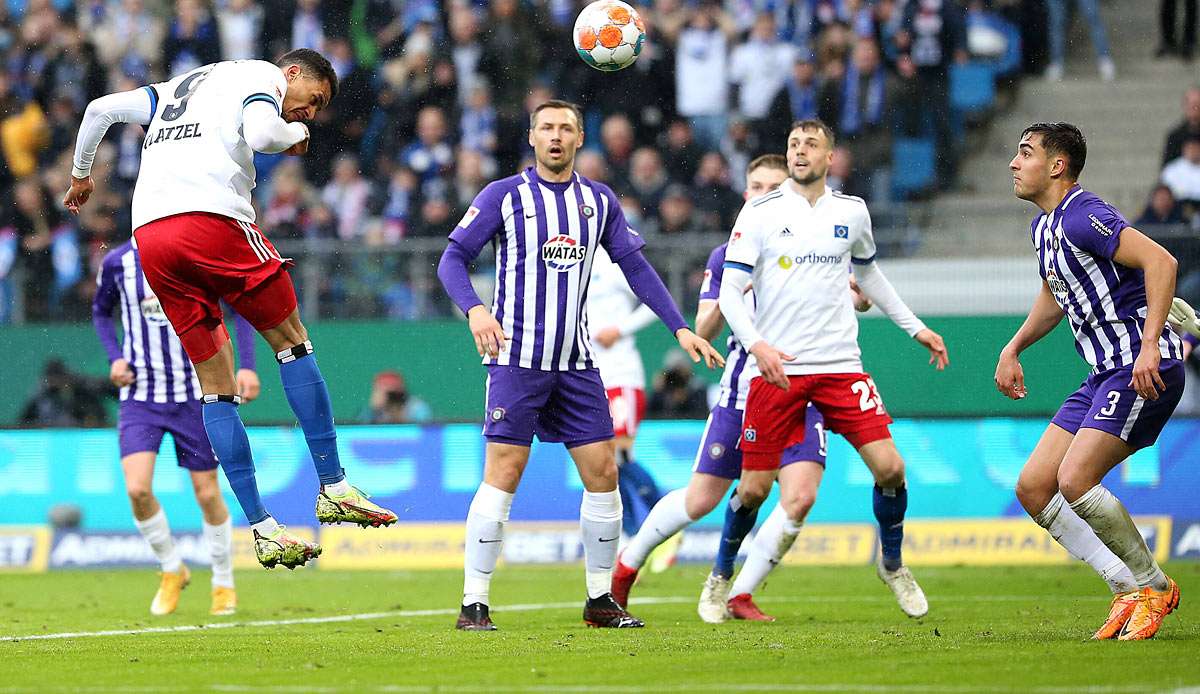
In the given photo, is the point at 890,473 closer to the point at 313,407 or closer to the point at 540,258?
the point at 540,258

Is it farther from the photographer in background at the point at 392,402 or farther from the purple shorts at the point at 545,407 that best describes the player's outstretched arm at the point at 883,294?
the photographer in background at the point at 392,402

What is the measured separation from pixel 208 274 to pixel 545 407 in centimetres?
185

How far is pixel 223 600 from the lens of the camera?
32.8 ft

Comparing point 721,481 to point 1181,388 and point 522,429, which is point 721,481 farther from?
point 1181,388

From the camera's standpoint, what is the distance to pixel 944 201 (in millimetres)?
17125

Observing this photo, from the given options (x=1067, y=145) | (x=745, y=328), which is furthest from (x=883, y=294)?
(x=1067, y=145)

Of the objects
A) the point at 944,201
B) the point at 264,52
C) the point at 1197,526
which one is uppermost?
the point at 264,52

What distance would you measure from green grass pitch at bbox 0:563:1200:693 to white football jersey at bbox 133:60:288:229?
191 cm

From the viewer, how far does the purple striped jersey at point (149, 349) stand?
34.3 ft

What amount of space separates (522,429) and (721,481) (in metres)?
1.38

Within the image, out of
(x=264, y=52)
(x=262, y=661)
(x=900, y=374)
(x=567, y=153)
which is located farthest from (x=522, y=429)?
(x=264, y=52)

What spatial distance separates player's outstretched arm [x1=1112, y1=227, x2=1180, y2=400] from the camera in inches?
282

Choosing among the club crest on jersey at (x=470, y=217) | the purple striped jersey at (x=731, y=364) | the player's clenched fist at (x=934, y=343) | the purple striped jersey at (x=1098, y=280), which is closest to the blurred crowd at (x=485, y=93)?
the purple striped jersey at (x=731, y=364)

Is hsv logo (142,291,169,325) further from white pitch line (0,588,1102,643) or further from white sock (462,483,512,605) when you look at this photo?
white sock (462,483,512,605)
